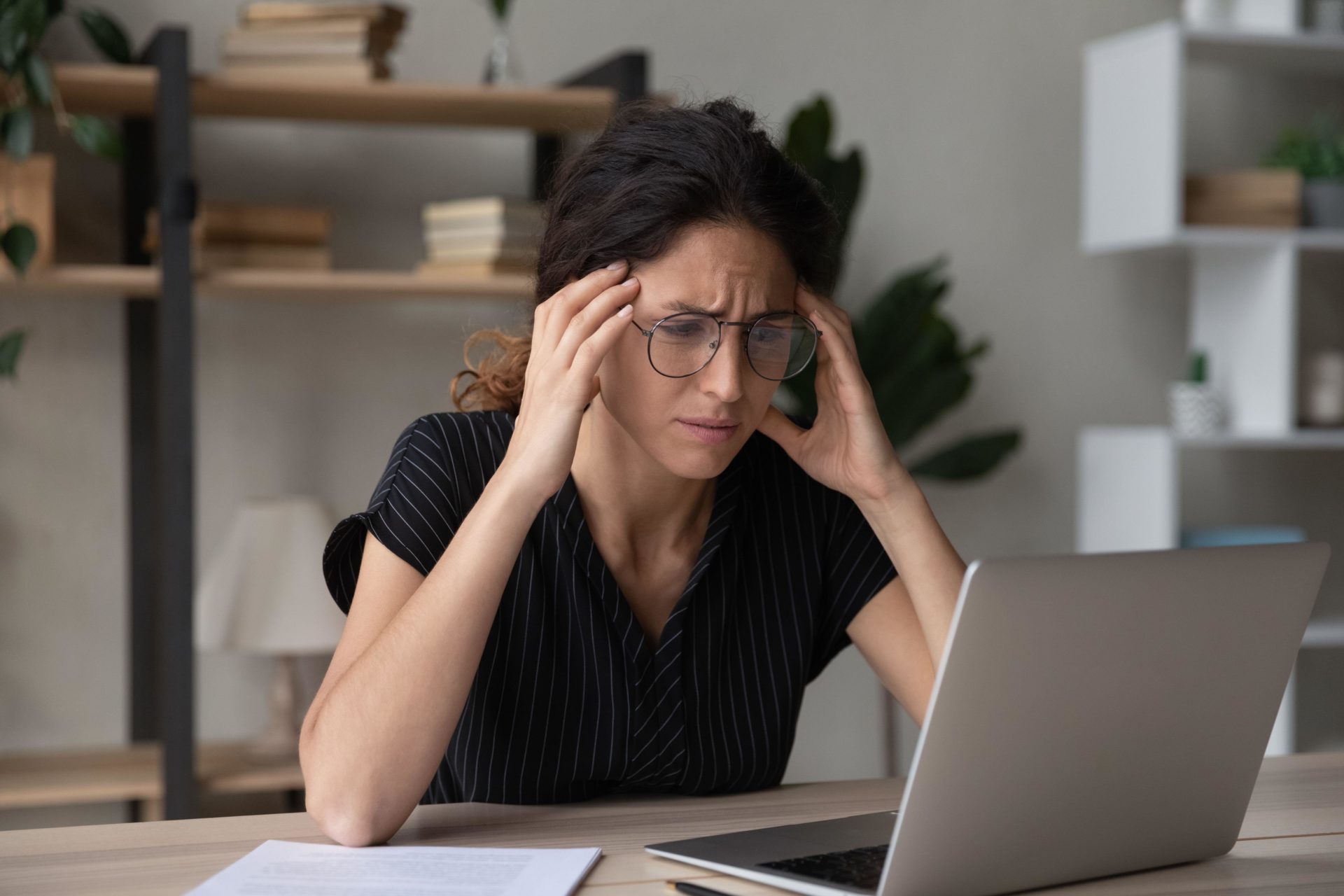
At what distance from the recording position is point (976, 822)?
36.8 inches

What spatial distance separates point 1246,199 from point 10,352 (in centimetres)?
259

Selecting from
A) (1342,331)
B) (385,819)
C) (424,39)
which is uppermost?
(424,39)

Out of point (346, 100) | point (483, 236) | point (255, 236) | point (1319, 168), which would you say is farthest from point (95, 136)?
point (1319, 168)

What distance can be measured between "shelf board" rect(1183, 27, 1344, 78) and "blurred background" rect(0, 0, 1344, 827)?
2 cm

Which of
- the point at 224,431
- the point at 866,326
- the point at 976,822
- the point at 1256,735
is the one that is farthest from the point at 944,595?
the point at 224,431

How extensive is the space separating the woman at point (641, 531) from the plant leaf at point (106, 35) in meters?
1.32

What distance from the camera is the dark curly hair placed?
141cm

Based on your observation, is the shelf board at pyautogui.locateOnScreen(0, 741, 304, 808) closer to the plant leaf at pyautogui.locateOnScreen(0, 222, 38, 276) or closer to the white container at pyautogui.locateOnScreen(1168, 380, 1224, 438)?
the plant leaf at pyautogui.locateOnScreen(0, 222, 38, 276)

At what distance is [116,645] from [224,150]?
1.03 m

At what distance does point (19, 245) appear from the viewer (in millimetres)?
2330

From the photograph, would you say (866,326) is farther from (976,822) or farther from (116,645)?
(976,822)

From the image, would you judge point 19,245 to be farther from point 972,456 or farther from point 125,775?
point 972,456

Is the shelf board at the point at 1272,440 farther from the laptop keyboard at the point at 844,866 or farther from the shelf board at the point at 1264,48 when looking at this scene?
the laptop keyboard at the point at 844,866

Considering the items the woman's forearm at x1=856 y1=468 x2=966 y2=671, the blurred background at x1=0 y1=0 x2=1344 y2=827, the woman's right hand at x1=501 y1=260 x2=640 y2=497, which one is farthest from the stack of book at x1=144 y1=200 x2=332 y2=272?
the woman's forearm at x1=856 y1=468 x2=966 y2=671
